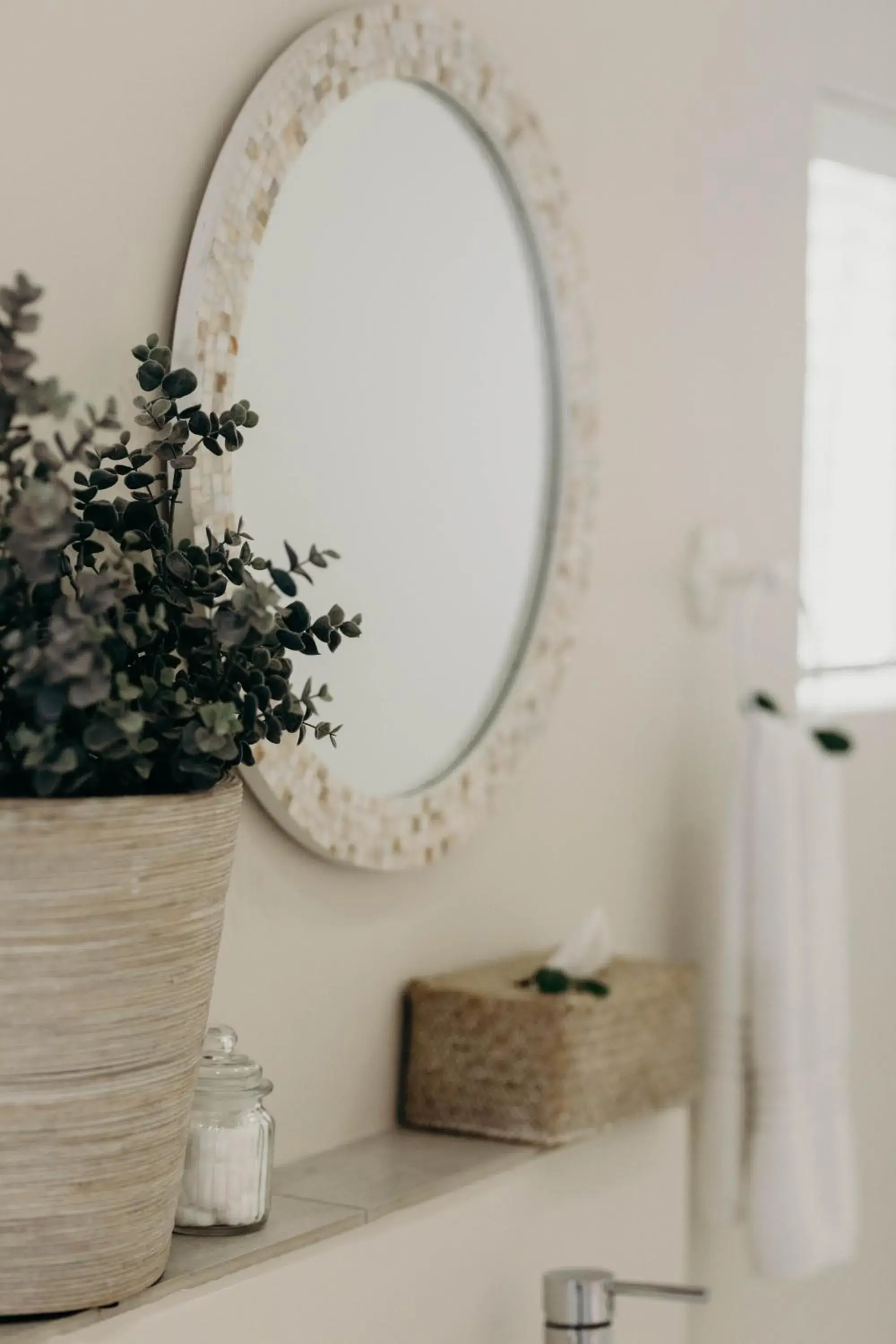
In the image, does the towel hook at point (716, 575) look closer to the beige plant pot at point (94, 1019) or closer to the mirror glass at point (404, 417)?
the mirror glass at point (404, 417)

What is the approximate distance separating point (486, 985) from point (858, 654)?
0.87 metres

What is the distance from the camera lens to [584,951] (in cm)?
126

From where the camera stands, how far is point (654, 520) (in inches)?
61.2

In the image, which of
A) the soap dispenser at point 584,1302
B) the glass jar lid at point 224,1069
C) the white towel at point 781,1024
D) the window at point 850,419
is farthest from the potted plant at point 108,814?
the window at point 850,419

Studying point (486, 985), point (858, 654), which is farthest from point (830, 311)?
point (486, 985)

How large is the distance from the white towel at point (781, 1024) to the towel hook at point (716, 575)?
0.36ft

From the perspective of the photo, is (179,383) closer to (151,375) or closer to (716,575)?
(151,375)

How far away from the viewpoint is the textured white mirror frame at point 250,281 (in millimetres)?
1036

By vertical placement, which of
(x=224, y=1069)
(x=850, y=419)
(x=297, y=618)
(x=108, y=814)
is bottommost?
(x=224, y=1069)

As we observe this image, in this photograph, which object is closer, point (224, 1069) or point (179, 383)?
point (179, 383)

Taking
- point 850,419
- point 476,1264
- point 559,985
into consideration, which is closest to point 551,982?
point 559,985

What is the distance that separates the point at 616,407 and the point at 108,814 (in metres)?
0.81

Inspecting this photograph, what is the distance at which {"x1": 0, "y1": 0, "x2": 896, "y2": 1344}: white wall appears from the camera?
38.9 inches

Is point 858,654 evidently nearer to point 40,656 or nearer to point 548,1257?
point 548,1257
